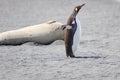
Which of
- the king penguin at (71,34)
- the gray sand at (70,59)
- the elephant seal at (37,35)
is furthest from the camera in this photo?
the elephant seal at (37,35)

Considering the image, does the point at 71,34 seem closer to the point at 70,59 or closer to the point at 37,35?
the point at 70,59

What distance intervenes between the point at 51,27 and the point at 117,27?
232cm

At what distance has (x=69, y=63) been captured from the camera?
7.20 m

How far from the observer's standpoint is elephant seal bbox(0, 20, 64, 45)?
9.12 metres

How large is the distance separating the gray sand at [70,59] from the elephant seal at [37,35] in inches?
5.2

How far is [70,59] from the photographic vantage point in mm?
7477

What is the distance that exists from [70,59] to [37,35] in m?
1.86

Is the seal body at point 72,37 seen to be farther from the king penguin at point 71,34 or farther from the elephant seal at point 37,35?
the elephant seal at point 37,35

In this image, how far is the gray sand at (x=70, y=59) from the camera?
6.53 meters

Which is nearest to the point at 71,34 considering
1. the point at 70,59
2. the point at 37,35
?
the point at 70,59

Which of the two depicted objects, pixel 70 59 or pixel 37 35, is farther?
pixel 37 35

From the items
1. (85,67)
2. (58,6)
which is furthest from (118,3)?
(85,67)

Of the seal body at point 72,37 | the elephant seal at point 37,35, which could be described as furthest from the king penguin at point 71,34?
the elephant seal at point 37,35

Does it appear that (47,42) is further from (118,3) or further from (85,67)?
(118,3)
